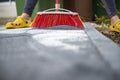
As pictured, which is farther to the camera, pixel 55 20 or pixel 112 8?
pixel 112 8

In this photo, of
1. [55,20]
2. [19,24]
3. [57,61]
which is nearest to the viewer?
[57,61]

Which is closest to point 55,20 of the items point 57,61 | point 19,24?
point 19,24

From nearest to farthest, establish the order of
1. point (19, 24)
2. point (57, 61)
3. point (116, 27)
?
point (57, 61) < point (116, 27) < point (19, 24)

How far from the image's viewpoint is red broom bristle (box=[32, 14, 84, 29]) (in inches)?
62.0

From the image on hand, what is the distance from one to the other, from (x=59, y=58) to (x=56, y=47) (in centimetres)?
10

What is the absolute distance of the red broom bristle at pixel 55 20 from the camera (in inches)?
62.0

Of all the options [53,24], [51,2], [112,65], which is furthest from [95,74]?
[51,2]

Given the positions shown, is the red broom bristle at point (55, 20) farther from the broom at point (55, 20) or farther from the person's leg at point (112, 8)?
the person's leg at point (112, 8)

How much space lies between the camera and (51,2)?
315cm

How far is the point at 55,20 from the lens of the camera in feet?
5.32

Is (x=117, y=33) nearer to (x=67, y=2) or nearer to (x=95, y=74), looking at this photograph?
(x=95, y=74)

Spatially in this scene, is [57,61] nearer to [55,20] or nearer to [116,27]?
[55,20]

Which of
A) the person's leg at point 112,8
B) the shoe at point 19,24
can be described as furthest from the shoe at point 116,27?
the shoe at point 19,24

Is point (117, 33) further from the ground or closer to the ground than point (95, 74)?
closer to the ground
